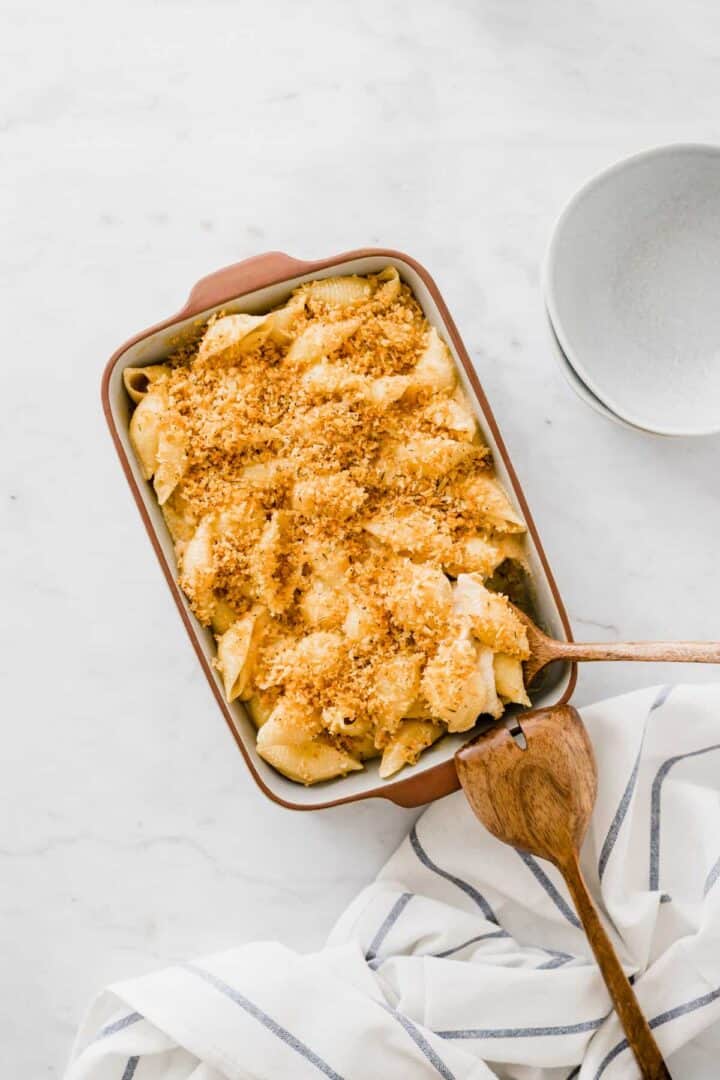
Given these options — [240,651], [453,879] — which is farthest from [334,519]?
[453,879]

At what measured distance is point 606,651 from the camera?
4.26 ft

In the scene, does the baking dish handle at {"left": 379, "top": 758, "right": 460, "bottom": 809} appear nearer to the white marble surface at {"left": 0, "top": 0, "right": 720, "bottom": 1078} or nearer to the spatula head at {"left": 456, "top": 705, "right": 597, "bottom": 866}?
the spatula head at {"left": 456, "top": 705, "right": 597, "bottom": 866}

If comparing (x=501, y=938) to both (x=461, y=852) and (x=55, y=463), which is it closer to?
(x=461, y=852)

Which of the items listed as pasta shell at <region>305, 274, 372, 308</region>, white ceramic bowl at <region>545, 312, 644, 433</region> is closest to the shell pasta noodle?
pasta shell at <region>305, 274, 372, 308</region>

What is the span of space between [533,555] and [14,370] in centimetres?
82

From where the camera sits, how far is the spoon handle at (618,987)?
1.36m

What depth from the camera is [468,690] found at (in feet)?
4.18

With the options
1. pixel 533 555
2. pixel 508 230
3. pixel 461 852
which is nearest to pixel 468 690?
pixel 533 555

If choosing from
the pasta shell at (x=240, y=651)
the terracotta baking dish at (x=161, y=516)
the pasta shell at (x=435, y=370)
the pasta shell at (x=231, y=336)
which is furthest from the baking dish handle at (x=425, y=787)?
the pasta shell at (x=231, y=336)

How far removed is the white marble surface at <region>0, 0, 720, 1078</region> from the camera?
5.04ft

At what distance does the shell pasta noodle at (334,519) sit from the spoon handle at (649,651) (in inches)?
2.8

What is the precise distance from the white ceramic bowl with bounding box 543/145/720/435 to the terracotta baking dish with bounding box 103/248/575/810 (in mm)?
221

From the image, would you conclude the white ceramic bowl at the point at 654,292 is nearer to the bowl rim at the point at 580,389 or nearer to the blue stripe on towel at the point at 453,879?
the bowl rim at the point at 580,389

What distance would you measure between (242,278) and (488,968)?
3.26 ft
